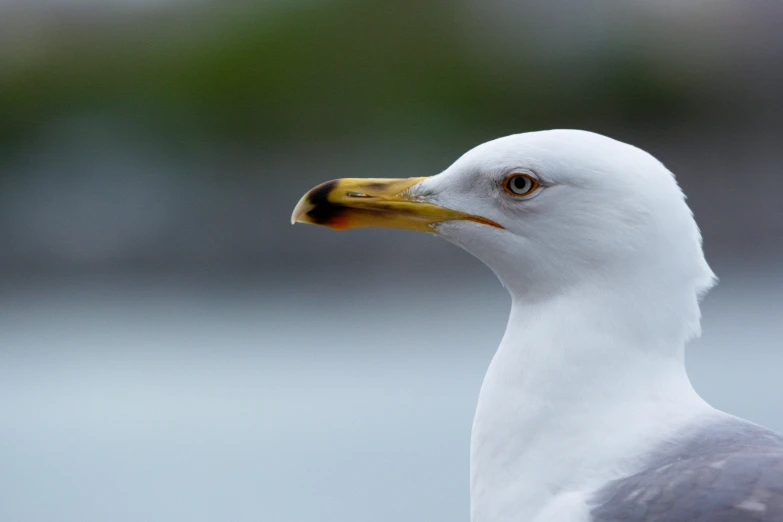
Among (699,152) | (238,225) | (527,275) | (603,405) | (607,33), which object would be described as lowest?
(603,405)

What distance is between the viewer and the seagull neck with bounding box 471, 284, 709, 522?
1.29 meters

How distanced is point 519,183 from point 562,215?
75 millimetres

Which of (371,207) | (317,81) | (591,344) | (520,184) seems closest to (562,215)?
(520,184)

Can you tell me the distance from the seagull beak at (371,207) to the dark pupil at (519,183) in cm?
8

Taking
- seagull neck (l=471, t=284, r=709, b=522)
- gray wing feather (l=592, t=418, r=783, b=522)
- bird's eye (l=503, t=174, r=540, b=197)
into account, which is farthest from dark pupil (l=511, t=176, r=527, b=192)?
gray wing feather (l=592, t=418, r=783, b=522)

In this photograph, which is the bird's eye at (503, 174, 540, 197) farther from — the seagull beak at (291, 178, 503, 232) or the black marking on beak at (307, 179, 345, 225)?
the black marking on beak at (307, 179, 345, 225)

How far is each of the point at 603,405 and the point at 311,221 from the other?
520mm

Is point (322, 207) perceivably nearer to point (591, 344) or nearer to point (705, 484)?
point (591, 344)

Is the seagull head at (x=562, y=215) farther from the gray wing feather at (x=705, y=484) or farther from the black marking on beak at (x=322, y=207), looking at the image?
the gray wing feather at (x=705, y=484)

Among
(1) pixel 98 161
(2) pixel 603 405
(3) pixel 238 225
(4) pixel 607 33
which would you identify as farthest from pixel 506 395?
(4) pixel 607 33

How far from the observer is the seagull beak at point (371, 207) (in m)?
1.49

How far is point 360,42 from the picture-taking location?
9562 millimetres

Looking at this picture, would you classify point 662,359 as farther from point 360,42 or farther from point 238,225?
point 360,42

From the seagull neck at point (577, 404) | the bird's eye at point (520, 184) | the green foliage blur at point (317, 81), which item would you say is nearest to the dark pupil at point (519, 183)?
the bird's eye at point (520, 184)
